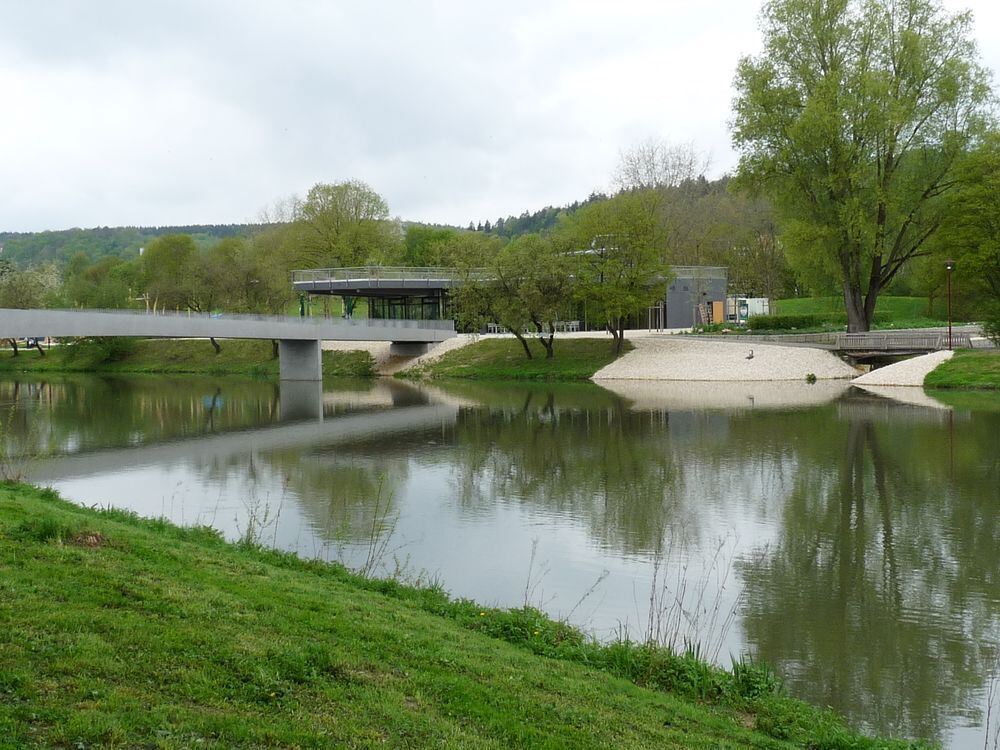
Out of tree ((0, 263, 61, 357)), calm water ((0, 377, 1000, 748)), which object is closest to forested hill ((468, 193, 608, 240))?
tree ((0, 263, 61, 357))

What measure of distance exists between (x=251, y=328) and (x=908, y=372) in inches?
1386

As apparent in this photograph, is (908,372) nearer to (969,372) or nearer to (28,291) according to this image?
(969,372)

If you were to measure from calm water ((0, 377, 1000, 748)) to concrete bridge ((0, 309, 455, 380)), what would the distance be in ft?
14.3

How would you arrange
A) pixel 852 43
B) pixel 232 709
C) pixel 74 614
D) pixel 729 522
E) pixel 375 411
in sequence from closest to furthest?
pixel 232 709, pixel 74 614, pixel 729 522, pixel 375 411, pixel 852 43

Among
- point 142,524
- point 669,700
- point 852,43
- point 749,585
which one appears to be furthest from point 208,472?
point 852,43

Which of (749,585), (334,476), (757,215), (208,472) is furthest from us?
(757,215)

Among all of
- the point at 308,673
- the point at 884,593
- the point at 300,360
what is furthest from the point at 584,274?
the point at 308,673

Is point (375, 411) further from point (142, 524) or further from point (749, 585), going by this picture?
point (749, 585)

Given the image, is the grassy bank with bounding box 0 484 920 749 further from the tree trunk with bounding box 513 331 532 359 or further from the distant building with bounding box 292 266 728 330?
the distant building with bounding box 292 266 728 330

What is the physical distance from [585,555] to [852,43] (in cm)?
3905

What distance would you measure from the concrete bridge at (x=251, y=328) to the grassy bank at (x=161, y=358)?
5575 mm

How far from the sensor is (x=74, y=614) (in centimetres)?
673

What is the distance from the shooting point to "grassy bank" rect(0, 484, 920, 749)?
17.1ft

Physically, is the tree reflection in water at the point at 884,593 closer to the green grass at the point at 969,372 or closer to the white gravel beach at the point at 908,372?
the green grass at the point at 969,372
